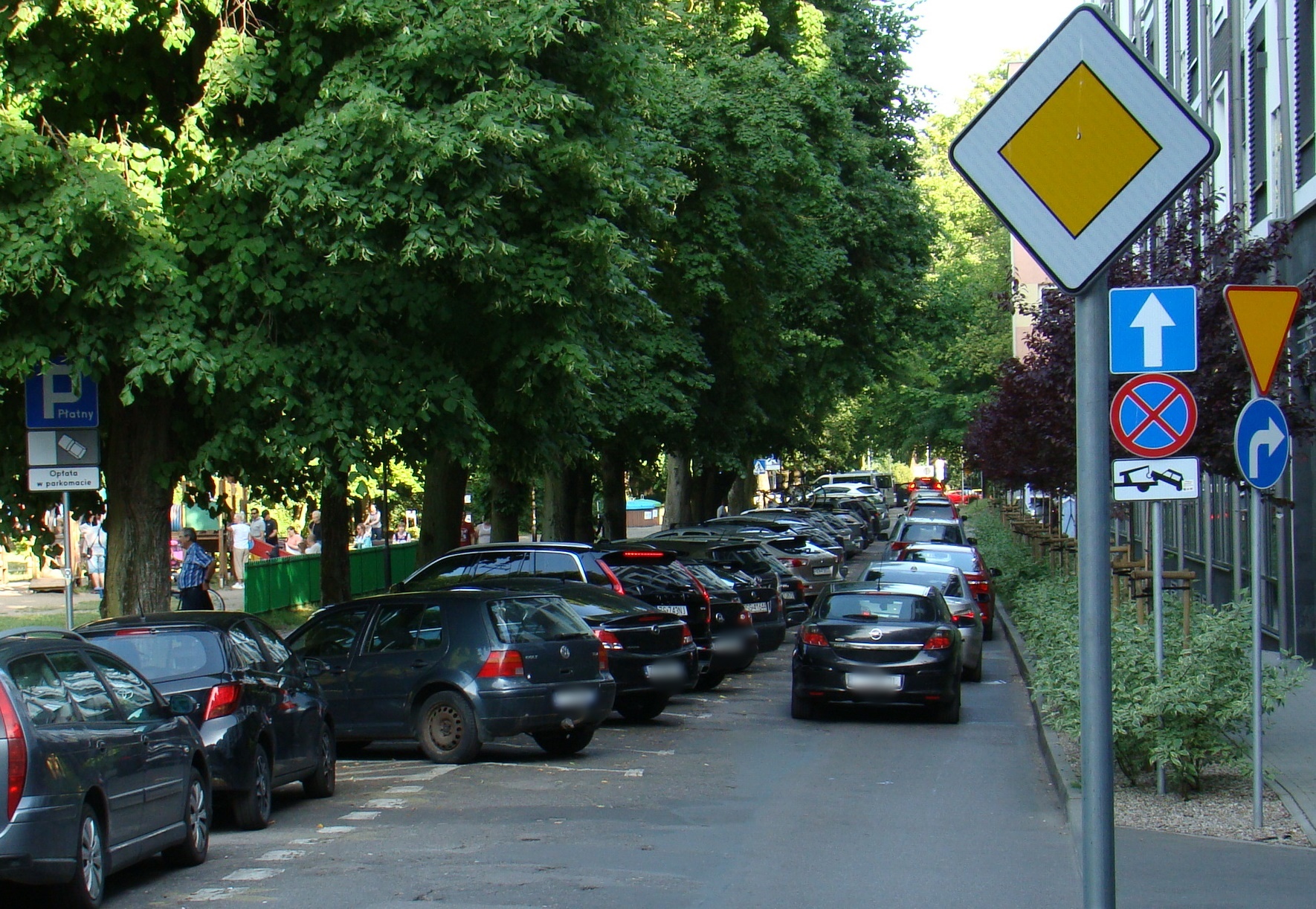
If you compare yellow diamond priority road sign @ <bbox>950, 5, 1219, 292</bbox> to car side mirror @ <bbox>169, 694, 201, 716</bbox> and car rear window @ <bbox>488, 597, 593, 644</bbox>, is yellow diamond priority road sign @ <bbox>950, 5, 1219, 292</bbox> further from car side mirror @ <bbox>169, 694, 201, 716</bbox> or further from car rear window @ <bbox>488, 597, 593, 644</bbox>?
car rear window @ <bbox>488, 597, 593, 644</bbox>

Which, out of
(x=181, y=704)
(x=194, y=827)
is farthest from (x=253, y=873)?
(x=181, y=704)

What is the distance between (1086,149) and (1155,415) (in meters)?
7.09

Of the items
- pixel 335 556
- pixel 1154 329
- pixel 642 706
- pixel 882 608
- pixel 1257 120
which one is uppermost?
pixel 1257 120

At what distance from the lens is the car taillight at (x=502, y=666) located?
12625 mm

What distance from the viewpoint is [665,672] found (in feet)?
51.0

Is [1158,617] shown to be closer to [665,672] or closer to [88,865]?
[665,672]

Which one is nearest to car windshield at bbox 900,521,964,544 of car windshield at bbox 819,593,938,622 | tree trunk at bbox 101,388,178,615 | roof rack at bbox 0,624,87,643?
car windshield at bbox 819,593,938,622

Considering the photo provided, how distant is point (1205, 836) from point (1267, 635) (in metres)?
13.4

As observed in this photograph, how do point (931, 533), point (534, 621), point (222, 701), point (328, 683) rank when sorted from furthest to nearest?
point (931, 533), point (328, 683), point (534, 621), point (222, 701)

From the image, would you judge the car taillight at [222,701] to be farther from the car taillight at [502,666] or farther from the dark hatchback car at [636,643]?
the dark hatchback car at [636,643]

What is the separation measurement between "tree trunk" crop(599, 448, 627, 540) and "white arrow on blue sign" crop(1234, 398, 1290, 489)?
2431 cm

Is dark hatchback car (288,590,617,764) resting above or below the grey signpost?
below

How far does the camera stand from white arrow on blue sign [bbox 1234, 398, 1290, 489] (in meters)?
9.22

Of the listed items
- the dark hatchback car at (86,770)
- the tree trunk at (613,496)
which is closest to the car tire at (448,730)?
the dark hatchback car at (86,770)
